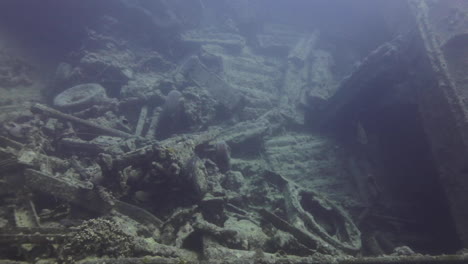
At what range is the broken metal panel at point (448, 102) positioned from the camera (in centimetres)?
422

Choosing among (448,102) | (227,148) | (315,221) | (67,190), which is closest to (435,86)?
(448,102)

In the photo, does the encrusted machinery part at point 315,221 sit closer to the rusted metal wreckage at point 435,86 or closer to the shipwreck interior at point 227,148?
the shipwreck interior at point 227,148

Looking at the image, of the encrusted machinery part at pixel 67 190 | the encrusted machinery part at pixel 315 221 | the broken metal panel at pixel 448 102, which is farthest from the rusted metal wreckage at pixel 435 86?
the encrusted machinery part at pixel 67 190

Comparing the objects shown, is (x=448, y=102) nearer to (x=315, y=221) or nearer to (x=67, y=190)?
(x=315, y=221)

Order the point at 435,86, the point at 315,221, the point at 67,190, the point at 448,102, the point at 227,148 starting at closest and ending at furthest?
the point at 67,190 < the point at 448,102 < the point at 315,221 < the point at 435,86 < the point at 227,148

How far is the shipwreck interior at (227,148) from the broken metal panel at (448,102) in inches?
1.0

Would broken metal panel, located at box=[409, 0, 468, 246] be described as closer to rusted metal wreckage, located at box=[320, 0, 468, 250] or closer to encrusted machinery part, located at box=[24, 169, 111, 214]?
rusted metal wreckage, located at box=[320, 0, 468, 250]

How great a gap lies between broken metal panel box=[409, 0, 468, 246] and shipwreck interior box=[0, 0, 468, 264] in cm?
2

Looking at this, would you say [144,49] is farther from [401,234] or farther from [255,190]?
[401,234]

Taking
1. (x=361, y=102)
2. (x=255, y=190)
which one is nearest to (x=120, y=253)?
(x=255, y=190)

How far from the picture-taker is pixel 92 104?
8070mm

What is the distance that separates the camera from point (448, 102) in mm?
4930

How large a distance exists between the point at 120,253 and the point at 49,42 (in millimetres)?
14219

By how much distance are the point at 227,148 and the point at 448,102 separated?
4.48 meters
